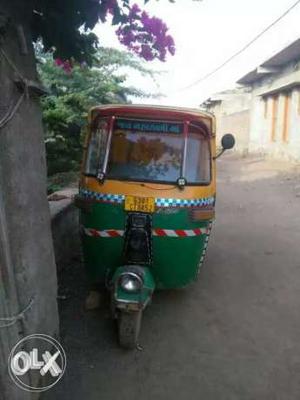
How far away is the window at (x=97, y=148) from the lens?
4.43 metres

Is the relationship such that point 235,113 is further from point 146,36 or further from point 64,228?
point 146,36

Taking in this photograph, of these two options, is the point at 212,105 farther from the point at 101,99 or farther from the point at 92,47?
the point at 92,47

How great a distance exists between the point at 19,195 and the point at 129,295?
1.33 metres

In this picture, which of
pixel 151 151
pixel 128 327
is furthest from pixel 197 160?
pixel 128 327

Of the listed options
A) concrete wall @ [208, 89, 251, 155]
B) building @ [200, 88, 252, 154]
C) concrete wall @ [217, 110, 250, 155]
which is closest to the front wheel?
concrete wall @ [217, 110, 250, 155]

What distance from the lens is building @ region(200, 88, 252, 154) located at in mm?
24734

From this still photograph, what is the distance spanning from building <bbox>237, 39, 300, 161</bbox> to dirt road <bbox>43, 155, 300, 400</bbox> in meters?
10.8

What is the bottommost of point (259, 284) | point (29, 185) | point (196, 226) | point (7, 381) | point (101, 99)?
point (259, 284)

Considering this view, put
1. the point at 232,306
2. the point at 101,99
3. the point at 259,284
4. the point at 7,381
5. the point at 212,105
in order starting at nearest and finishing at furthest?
the point at 7,381 → the point at 232,306 → the point at 259,284 → the point at 101,99 → the point at 212,105

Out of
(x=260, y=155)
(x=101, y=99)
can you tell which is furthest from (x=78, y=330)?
(x=260, y=155)

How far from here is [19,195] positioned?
2.78m

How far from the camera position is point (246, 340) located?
415cm

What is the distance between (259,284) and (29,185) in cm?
349
